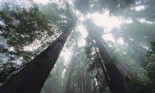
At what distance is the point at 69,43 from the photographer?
61.4ft

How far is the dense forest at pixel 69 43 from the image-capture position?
13.1ft

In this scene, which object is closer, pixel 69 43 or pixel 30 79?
pixel 30 79

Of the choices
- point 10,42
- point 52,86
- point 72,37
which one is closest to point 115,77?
point 10,42

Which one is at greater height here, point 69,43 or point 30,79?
point 30,79

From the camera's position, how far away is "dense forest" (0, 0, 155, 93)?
3.99 m

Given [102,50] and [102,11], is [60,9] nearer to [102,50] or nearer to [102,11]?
[102,11]

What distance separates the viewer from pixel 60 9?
1638 centimetres

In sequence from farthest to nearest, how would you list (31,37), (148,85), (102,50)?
(102,50) → (31,37) → (148,85)

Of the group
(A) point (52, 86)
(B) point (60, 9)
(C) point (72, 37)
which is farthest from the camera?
(A) point (52, 86)

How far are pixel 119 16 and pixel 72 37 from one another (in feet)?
20.9

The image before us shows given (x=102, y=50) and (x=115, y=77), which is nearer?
(x=115, y=77)

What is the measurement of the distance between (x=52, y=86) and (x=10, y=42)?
26.8 metres

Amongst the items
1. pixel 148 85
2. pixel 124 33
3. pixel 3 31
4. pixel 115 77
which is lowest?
pixel 124 33

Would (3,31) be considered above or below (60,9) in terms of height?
above
